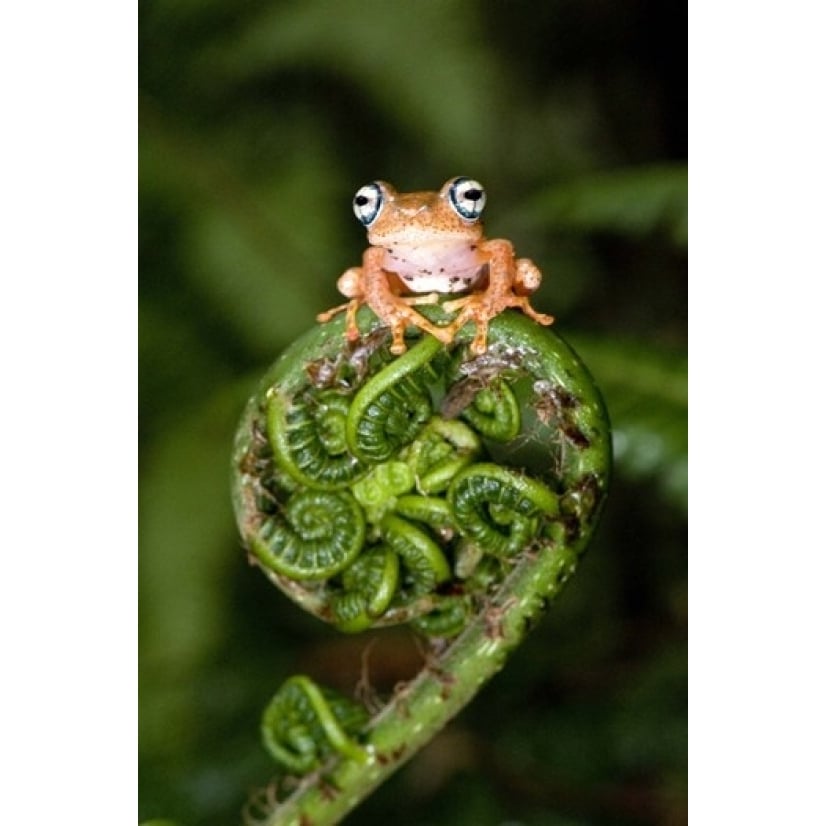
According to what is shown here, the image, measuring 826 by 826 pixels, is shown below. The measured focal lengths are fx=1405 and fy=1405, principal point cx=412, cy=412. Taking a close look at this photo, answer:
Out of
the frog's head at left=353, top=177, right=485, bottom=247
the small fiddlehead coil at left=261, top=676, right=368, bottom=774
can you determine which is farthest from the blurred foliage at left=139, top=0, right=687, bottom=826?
the frog's head at left=353, top=177, right=485, bottom=247

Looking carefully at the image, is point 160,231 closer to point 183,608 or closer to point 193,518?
point 193,518

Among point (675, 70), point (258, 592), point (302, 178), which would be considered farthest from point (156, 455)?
point (675, 70)

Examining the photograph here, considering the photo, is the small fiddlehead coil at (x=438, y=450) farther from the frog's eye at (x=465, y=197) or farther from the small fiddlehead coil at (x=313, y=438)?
the frog's eye at (x=465, y=197)

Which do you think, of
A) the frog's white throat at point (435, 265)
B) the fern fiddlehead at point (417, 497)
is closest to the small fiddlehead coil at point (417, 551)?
the fern fiddlehead at point (417, 497)

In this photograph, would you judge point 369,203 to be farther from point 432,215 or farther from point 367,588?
point 367,588

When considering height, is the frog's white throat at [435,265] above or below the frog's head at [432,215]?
below

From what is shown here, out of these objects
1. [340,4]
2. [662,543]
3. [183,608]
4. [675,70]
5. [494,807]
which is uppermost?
[340,4]

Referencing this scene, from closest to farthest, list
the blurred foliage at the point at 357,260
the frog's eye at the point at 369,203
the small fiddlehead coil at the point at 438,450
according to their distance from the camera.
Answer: the small fiddlehead coil at the point at 438,450 → the frog's eye at the point at 369,203 → the blurred foliage at the point at 357,260
